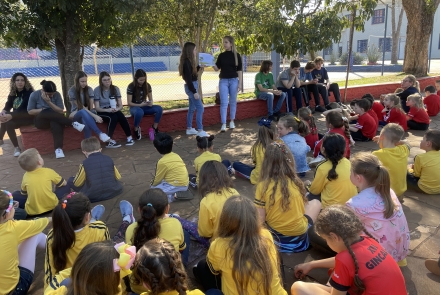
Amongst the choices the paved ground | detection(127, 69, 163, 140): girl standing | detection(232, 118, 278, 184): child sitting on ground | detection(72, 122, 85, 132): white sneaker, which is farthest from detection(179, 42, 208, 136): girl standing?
detection(232, 118, 278, 184): child sitting on ground

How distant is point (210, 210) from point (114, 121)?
4.15 meters

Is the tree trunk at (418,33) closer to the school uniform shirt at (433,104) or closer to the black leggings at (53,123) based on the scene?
the school uniform shirt at (433,104)

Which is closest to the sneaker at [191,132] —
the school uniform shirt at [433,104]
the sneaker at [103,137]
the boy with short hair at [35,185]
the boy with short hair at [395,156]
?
the sneaker at [103,137]

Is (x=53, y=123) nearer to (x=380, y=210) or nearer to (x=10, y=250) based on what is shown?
(x=10, y=250)

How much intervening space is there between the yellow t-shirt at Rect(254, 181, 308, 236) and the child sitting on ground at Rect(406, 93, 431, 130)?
4.88 meters

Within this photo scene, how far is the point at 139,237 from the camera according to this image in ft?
7.55

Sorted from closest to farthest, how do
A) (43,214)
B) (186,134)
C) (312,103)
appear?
1. (43,214)
2. (186,134)
3. (312,103)

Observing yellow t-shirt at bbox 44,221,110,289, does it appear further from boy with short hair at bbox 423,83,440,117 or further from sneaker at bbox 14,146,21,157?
boy with short hair at bbox 423,83,440,117

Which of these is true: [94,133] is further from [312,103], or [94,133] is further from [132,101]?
[312,103]

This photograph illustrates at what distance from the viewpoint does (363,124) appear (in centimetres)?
601

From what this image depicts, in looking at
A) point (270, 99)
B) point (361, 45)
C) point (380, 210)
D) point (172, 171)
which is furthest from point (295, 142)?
point (361, 45)

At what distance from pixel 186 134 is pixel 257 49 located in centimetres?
342

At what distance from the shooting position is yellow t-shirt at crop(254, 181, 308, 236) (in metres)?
2.74

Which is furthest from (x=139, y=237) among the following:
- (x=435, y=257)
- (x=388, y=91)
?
(x=388, y=91)
